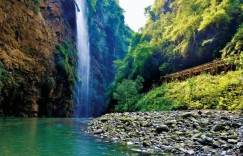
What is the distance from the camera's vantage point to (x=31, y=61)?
2581 cm

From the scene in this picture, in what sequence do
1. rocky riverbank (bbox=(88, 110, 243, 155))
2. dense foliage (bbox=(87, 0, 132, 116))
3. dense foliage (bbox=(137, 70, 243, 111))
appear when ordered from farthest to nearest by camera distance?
dense foliage (bbox=(87, 0, 132, 116)) → dense foliage (bbox=(137, 70, 243, 111)) → rocky riverbank (bbox=(88, 110, 243, 155))

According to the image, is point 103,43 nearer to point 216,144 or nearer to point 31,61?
point 31,61

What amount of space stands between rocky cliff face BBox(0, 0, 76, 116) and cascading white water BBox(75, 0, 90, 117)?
8134 mm

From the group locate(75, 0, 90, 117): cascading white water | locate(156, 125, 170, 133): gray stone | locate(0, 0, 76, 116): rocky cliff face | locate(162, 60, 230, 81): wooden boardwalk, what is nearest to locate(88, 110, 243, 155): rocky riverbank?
locate(156, 125, 170, 133): gray stone

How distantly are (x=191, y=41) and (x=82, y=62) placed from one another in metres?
23.1

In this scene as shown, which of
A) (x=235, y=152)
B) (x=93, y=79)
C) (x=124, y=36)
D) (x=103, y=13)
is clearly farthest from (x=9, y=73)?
(x=124, y=36)

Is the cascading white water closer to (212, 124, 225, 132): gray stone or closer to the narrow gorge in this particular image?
the narrow gorge

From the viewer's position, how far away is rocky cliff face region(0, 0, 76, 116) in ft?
73.2

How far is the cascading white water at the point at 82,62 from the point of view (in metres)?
41.9

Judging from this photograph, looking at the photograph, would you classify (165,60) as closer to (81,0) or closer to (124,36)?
(81,0)

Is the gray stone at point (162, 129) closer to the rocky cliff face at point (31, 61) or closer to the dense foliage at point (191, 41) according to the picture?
the dense foliage at point (191, 41)

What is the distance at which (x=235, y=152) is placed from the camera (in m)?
5.77

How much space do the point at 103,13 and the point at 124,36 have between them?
1139 cm

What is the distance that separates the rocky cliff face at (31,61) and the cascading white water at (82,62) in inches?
320
